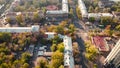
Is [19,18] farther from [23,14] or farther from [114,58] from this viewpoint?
[114,58]

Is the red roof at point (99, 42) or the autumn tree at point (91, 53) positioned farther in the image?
the red roof at point (99, 42)

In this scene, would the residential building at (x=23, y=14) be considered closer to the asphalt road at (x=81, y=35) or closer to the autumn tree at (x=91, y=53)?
the asphalt road at (x=81, y=35)

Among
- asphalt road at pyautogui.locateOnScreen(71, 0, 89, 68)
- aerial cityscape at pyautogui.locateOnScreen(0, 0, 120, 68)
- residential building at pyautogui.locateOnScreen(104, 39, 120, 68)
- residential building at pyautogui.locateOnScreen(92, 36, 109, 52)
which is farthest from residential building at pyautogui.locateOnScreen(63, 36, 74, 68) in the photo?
residential building at pyautogui.locateOnScreen(104, 39, 120, 68)

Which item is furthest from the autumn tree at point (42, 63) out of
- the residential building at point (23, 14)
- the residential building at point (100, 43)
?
the residential building at point (23, 14)

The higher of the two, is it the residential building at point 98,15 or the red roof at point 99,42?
the residential building at point 98,15

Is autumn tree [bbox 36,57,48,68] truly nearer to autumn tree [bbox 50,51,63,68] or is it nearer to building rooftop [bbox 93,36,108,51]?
autumn tree [bbox 50,51,63,68]

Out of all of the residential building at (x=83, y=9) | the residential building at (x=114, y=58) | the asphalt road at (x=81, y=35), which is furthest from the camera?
the residential building at (x=83, y=9)

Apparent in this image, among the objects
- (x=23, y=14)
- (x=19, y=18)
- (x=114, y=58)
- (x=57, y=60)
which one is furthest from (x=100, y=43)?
(x=23, y=14)
